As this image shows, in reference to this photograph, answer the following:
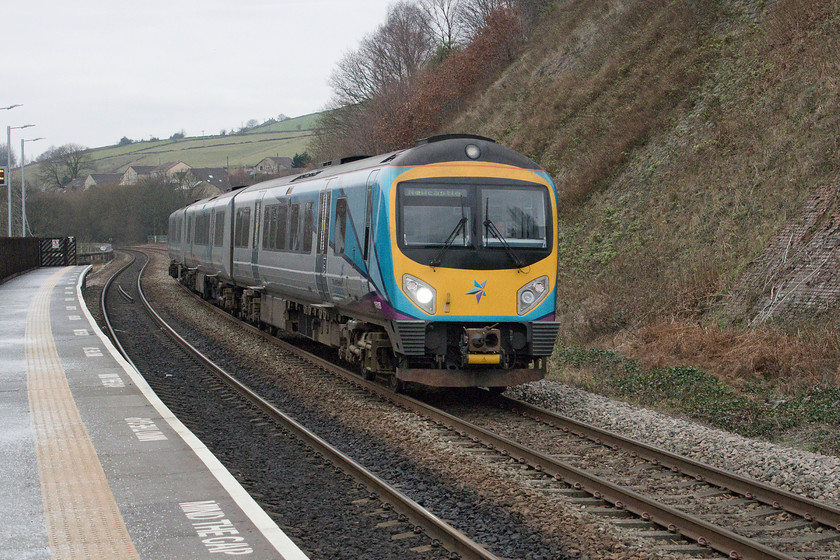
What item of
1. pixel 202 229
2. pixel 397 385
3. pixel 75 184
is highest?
pixel 75 184

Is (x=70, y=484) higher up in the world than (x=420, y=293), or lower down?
lower down

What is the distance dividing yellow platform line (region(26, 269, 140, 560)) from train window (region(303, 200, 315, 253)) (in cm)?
427

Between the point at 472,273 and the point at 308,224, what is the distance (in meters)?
4.35

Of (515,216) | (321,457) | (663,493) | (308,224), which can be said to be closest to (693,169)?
(308,224)

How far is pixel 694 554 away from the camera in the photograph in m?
6.33

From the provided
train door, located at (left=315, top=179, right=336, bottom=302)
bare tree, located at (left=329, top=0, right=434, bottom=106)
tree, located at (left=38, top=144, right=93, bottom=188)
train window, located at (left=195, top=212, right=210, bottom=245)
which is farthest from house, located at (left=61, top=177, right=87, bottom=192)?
train door, located at (left=315, top=179, right=336, bottom=302)

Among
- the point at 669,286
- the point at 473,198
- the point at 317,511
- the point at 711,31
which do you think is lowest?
the point at 317,511

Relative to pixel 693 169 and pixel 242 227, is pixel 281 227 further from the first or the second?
pixel 693 169

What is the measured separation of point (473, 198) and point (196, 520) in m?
6.45

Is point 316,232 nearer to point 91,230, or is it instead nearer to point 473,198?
point 473,198

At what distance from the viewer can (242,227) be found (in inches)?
829

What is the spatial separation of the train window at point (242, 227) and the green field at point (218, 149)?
101207 mm

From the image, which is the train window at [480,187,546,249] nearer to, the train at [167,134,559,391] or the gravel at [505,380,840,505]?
the train at [167,134,559,391]


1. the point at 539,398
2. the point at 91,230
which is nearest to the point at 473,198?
the point at 539,398
